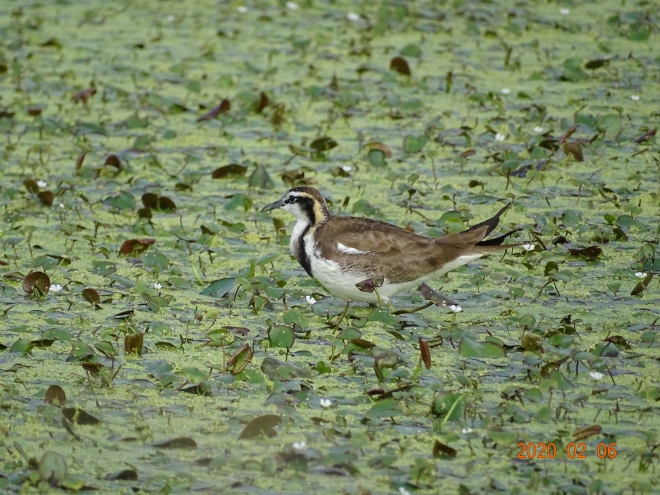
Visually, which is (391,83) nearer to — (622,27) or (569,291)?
(622,27)

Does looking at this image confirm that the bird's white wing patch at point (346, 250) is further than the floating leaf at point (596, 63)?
No

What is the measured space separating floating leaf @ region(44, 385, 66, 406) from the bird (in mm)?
1993

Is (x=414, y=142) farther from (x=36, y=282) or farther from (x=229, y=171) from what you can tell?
(x=36, y=282)

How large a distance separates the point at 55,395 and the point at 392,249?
2.37 metres

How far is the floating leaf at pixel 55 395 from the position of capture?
536 cm

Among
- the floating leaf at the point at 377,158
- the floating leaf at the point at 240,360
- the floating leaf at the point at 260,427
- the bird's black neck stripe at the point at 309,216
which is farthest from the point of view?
the floating leaf at the point at 377,158

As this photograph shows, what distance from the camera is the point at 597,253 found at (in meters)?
7.41

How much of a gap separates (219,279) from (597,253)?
260 centimetres

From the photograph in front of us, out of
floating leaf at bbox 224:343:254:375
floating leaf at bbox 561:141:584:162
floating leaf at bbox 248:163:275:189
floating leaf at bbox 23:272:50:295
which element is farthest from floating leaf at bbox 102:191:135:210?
floating leaf at bbox 561:141:584:162

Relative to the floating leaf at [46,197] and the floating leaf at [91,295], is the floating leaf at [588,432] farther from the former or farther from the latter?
the floating leaf at [46,197]

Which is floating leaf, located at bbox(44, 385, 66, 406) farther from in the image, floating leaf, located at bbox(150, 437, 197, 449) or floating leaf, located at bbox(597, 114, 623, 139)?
floating leaf, located at bbox(597, 114, 623, 139)

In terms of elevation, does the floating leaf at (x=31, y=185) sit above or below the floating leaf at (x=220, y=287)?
below
